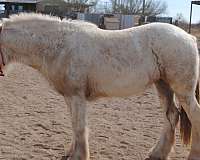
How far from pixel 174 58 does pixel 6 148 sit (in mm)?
2473

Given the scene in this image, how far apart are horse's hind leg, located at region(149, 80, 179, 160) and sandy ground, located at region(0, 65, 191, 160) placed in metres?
0.17

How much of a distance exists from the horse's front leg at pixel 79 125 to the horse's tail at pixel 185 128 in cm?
133

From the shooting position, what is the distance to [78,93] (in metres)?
4.84

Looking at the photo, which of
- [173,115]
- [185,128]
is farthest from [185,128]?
[173,115]

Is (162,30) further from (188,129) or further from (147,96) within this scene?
(147,96)

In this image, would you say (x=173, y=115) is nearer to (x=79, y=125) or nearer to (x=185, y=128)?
(x=185, y=128)

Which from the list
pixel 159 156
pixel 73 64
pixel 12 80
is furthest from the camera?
pixel 12 80

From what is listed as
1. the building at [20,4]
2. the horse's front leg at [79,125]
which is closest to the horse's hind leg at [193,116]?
the horse's front leg at [79,125]

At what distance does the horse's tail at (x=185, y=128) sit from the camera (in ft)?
17.2

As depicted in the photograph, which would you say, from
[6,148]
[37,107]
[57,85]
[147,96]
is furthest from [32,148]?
[147,96]

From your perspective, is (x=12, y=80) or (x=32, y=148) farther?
(x=12, y=80)

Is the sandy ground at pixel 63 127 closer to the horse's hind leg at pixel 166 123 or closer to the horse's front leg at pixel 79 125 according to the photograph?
the horse's hind leg at pixel 166 123

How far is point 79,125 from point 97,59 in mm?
825

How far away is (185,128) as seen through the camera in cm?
527
